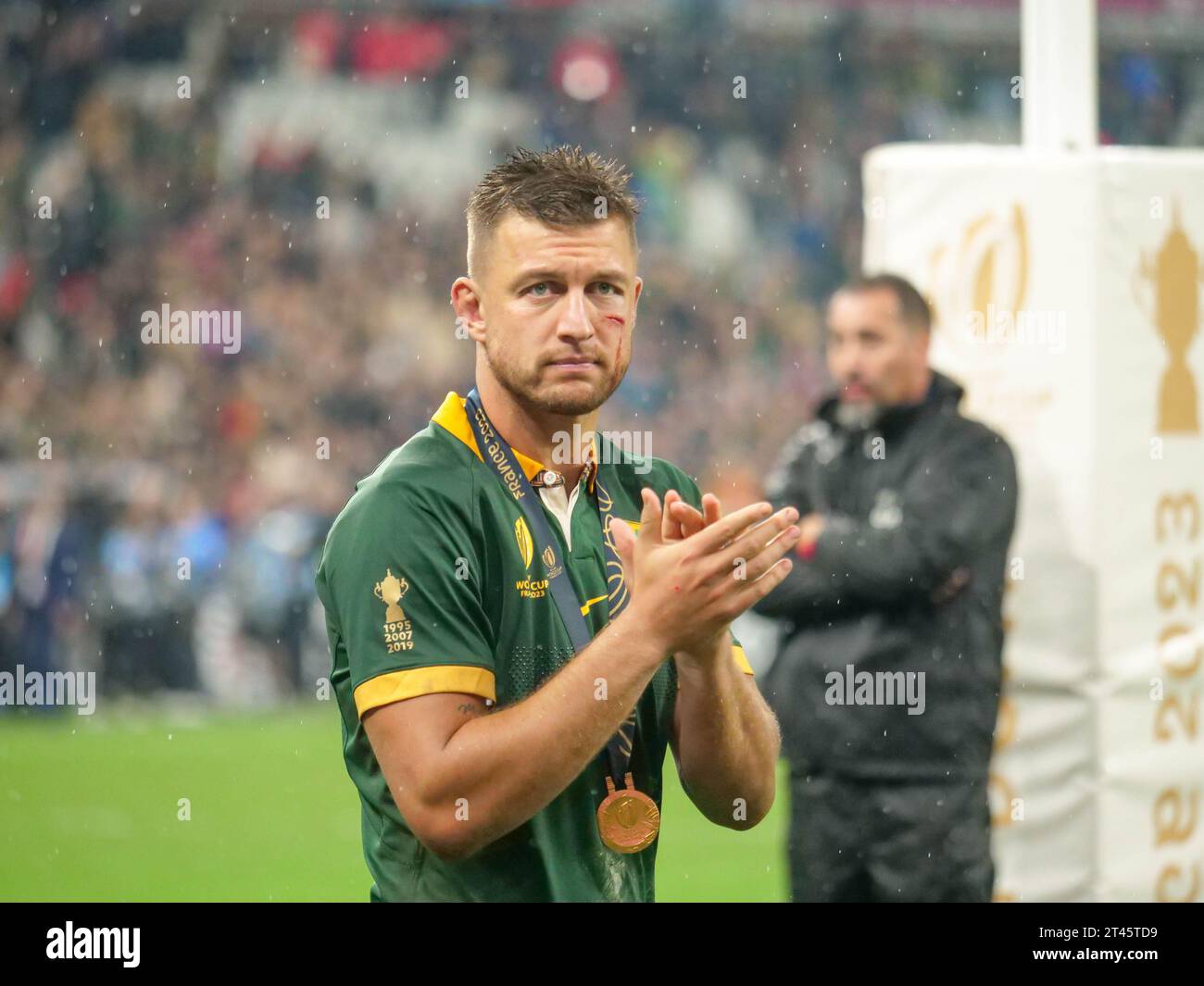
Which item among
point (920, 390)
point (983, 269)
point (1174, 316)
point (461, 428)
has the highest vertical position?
point (983, 269)

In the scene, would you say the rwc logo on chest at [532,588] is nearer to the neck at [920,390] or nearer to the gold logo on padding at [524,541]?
the gold logo on padding at [524,541]

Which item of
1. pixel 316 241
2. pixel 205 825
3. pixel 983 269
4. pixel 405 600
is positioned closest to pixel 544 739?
pixel 405 600

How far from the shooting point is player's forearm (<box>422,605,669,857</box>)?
245 cm

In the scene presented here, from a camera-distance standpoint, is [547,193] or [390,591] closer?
[390,591]

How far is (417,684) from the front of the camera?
2.54m

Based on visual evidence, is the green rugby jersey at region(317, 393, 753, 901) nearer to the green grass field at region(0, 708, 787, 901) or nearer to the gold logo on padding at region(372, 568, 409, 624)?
the gold logo on padding at region(372, 568, 409, 624)

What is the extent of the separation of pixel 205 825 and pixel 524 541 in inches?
288

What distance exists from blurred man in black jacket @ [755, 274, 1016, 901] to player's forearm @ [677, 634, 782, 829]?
2134 mm

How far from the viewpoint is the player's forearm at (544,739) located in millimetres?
2449

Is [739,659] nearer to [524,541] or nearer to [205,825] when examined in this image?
[524,541]

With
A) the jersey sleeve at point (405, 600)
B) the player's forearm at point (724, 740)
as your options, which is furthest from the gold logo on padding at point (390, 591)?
the player's forearm at point (724, 740)

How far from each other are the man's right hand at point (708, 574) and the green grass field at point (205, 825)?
507cm

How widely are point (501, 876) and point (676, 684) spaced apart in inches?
18.1
